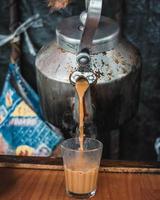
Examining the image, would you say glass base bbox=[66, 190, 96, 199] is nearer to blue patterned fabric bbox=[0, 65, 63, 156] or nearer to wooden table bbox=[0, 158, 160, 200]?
wooden table bbox=[0, 158, 160, 200]

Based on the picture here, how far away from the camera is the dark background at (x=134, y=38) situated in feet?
8.52

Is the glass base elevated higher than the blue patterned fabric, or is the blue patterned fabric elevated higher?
the glass base

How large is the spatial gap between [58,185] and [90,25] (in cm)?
58

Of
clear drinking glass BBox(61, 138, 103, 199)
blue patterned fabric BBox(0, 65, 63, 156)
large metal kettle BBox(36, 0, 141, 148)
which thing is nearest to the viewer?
clear drinking glass BBox(61, 138, 103, 199)

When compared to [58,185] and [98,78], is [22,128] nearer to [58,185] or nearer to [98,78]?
[98,78]

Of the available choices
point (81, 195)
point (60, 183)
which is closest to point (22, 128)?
point (60, 183)

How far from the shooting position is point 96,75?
6.35ft

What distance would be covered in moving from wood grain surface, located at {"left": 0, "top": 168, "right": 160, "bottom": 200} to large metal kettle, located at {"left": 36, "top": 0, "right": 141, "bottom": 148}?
0.28 meters

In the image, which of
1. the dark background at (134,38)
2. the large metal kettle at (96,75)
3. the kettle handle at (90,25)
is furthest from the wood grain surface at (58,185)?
the dark background at (134,38)

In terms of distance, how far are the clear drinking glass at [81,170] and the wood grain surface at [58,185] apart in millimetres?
42

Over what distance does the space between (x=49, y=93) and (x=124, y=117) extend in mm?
367

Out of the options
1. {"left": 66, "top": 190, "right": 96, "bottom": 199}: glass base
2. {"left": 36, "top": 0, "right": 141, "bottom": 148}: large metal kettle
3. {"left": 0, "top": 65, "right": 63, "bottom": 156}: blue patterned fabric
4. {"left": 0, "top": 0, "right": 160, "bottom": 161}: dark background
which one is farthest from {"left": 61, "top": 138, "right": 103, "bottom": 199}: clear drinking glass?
{"left": 0, "top": 0, "right": 160, "bottom": 161}: dark background

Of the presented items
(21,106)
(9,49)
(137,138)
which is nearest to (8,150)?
(21,106)

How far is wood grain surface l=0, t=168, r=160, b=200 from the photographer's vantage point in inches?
62.3
